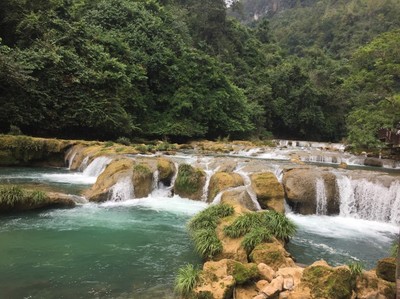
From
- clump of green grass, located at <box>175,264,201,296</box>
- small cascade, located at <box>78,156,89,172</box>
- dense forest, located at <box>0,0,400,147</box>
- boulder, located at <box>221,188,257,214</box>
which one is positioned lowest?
clump of green grass, located at <box>175,264,201,296</box>

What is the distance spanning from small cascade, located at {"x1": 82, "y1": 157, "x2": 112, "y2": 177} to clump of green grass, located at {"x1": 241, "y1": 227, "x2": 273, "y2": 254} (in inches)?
442

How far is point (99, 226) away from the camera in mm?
10547

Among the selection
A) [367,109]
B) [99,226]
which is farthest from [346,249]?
[367,109]

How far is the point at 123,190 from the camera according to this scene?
45.3ft

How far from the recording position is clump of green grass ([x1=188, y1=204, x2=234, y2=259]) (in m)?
8.06

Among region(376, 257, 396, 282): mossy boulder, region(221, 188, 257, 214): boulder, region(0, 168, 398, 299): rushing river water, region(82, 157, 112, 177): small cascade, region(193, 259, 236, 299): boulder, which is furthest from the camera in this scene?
region(82, 157, 112, 177): small cascade

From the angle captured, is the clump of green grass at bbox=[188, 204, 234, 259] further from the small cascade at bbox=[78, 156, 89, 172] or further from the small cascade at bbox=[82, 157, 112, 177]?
the small cascade at bbox=[78, 156, 89, 172]

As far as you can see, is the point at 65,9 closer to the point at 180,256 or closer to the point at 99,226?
the point at 99,226

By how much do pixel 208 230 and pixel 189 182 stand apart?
6.24 meters

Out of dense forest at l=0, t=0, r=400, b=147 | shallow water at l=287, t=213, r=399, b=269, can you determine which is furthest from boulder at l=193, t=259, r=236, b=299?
dense forest at l=0, t=0, r=400, b=147

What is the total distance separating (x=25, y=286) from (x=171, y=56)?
27.0 m

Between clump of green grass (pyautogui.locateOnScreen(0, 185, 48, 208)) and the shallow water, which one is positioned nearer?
the shallow water

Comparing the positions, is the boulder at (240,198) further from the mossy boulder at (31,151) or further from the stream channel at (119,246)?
the mossy boulder at (31,151)

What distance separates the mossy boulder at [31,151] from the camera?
62.4 feet
